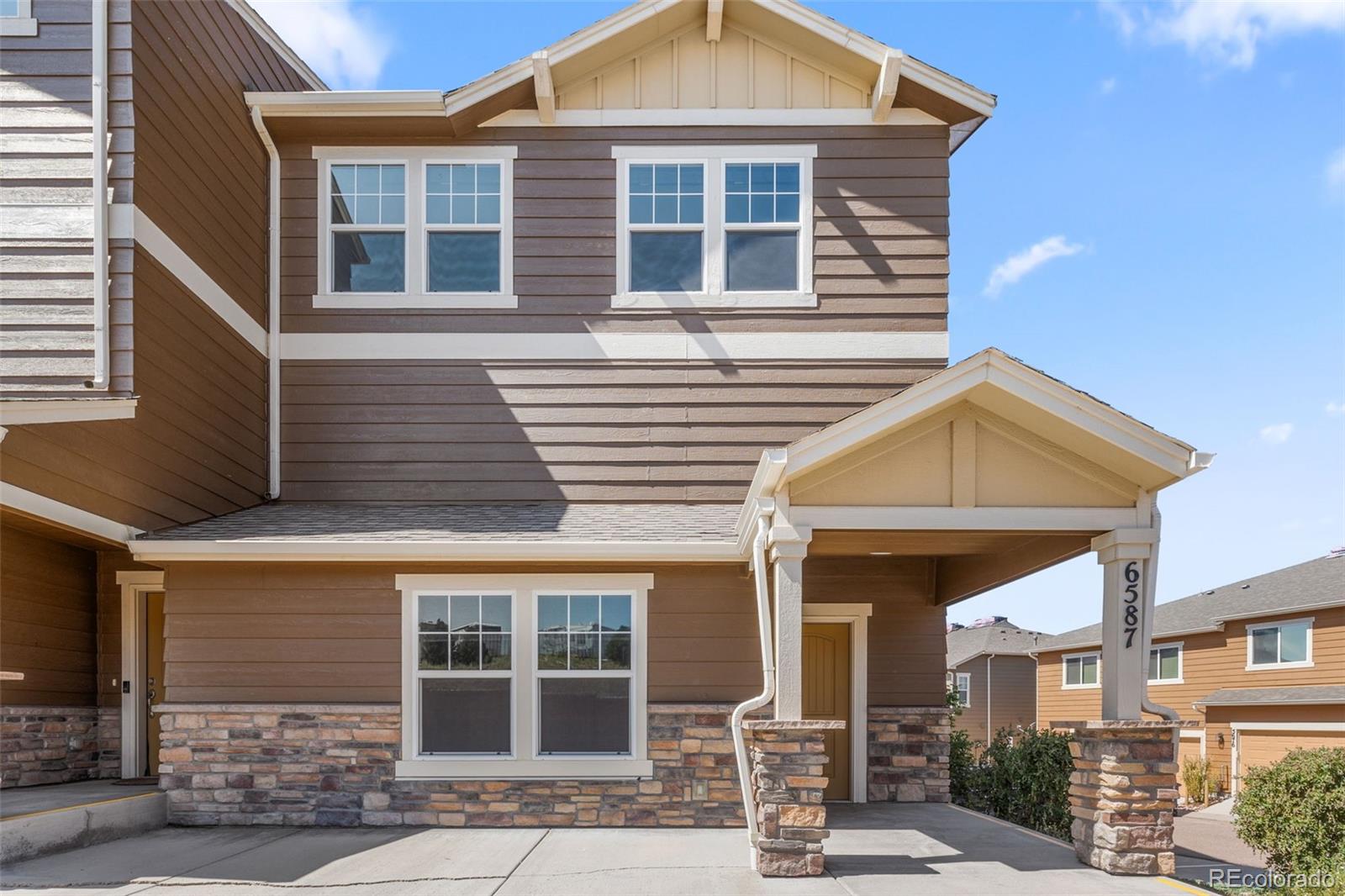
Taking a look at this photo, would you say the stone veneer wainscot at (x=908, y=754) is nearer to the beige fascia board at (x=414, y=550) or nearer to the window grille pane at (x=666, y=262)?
the beige fascia board at (x=414, y=550)

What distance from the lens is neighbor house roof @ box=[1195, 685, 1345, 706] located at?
1761 cm

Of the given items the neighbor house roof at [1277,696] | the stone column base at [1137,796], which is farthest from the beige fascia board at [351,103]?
the neighbor house roof at [1277,696]

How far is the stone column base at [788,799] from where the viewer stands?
6.24 m

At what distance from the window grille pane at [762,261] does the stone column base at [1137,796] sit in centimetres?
518

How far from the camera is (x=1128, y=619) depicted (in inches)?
261

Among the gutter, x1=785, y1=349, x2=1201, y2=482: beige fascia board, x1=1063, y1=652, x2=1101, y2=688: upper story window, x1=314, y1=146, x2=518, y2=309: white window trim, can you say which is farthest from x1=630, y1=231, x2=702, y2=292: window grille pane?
x1=1063, y1=652, x2=1101, y2=688: upper story window

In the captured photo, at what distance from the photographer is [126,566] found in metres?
9.41

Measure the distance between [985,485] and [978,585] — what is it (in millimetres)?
2149

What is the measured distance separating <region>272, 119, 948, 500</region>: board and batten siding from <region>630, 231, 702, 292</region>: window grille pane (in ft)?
0.94

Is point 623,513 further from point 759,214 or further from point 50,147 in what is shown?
point 50,147

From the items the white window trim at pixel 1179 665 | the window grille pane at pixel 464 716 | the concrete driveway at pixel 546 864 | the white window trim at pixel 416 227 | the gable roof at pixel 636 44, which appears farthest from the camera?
the white window trim at pixel 1179 665

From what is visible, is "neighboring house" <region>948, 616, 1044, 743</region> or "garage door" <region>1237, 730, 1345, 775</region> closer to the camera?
"garage door" <region>1237, 730, 1345, 775</region>

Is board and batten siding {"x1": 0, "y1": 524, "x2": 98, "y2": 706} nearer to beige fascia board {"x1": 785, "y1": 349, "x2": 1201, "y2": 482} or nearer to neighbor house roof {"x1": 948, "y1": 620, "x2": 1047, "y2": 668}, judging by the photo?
beige fascia board {"x1": 785, "y1": 349, "x2": 1201, "y2": 482}

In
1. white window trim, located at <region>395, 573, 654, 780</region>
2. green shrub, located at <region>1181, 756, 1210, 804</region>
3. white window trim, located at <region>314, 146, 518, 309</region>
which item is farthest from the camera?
green shrub, located at <region>1181, 756, 1210, 804</region>
